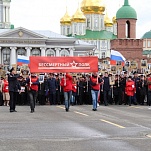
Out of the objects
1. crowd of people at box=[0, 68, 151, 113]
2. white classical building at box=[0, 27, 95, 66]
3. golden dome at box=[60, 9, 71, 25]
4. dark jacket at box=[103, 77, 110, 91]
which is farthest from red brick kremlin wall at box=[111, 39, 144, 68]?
dark jacket at box=[103, 77, 110, 91]

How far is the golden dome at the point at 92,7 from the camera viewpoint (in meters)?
131

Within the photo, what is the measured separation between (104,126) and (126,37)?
93.1 metres

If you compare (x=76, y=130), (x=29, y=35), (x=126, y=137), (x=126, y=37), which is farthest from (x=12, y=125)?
(x=126, y=37)

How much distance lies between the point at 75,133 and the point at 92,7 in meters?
119

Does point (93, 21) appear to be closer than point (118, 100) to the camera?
No

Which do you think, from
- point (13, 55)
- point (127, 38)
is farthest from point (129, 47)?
point (13, 55)

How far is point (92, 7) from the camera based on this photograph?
132 m

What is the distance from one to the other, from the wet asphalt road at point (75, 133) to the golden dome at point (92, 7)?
4457 inches

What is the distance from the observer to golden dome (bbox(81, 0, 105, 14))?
5153 inches

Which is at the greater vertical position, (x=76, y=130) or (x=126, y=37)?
(x=126, y=37)

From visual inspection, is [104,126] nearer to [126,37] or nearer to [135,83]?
[135,83]

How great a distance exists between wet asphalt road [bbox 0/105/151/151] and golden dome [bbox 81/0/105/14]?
113 meters

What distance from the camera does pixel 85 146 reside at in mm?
11797

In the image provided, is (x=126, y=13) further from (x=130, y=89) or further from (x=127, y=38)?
(x=130, y=89)
